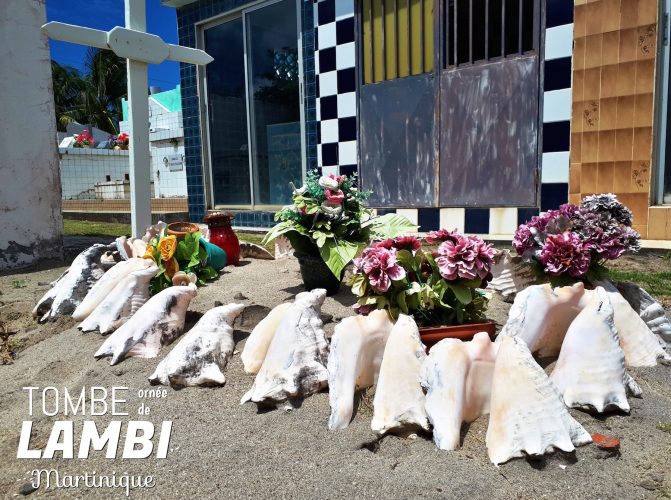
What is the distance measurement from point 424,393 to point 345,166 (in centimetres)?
382

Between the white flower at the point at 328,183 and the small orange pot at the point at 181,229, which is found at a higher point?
the white flower at the point at 328,183

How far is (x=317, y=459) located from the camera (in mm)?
1352

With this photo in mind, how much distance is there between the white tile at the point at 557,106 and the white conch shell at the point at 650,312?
2.15 metres

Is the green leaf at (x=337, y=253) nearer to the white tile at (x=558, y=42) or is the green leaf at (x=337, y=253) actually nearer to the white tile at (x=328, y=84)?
the white tile at (x=558, y=42)

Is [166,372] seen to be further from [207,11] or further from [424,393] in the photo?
[207,11]

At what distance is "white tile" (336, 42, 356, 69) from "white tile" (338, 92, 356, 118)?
0.92 ft

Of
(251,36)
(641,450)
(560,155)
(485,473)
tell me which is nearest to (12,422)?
(485,473)

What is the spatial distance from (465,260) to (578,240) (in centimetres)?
56

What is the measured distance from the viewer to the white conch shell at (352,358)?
154 cm

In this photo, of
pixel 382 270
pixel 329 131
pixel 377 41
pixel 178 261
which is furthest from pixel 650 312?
pixel 329 131

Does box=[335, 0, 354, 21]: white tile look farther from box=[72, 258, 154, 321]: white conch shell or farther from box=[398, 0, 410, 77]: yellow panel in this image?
box=[72, 258, 154, 321]: white conch shell

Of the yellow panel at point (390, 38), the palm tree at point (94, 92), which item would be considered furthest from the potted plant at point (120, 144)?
the yellow panel at point (390, 38)

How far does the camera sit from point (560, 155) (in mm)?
3832

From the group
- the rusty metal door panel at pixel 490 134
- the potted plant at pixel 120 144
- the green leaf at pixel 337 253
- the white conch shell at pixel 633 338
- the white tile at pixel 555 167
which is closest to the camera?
the white conch shell at pixel 633 338
